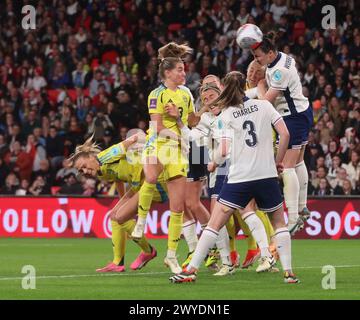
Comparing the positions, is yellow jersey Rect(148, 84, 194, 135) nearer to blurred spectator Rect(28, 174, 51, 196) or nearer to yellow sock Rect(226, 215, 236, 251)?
yellow sock Rect(226, 215, 236, 251)

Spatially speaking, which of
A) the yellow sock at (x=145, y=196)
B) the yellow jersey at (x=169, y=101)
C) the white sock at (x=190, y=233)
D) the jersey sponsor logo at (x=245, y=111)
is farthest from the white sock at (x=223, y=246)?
the jersey sponsor logo at (x=245, y=111)

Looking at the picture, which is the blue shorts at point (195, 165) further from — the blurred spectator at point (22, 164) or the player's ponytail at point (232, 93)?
the blurred spectator at point (22, 164)

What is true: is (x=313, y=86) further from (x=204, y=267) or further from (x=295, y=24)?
(x=204, y=267)

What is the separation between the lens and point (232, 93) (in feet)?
35.7

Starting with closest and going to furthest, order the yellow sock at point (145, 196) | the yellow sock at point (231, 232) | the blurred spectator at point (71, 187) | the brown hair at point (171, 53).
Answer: the brown hair at point (171, 53)
the yellow sock at point (145, 196)
the yellow sock at point (231, 232)
the blurred spectator at point (71, 187)

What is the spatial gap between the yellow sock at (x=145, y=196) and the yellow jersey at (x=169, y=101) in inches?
28.9

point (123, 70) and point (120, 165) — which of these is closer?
point (120, 165)

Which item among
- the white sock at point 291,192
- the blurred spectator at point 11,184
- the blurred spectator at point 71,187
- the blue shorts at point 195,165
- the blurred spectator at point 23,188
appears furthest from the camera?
the blurred spectator at point 11,184

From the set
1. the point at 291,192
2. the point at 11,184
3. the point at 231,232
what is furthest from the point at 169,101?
the point at 11,184

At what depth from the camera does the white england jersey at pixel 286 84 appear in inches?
502

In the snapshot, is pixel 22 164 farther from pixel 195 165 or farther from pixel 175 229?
pixel 175 229

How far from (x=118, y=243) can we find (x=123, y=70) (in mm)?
13638

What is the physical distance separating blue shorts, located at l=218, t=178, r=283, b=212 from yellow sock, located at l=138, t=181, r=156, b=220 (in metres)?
2.06

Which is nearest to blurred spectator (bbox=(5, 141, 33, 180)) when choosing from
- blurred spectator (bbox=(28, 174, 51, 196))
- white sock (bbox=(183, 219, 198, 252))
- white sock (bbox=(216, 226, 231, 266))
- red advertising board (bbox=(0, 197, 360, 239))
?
blurred spectator (bbox=(28, 174, 51, 196))
